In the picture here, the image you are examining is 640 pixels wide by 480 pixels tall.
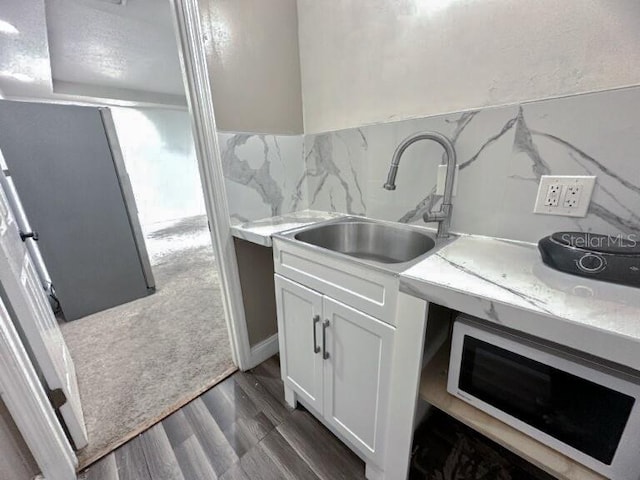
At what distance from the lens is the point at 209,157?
1148 millimetres

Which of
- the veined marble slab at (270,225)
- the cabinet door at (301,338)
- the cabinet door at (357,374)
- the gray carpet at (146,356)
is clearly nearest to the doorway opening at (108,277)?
the gray carpet at (146,356)

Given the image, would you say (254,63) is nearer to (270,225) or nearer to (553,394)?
(270,225)

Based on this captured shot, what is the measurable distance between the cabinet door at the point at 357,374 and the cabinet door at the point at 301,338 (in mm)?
51

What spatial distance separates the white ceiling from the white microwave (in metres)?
3.05

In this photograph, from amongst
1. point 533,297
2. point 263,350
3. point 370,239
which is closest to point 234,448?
point 263,350

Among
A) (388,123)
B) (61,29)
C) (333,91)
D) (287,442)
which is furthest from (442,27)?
(61,29)

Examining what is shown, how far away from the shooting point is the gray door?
1680 millimetres

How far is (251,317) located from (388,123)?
1.29 metres

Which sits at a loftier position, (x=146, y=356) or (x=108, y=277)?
(x=108, y=277)

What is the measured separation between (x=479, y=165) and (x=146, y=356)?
2.17 meters

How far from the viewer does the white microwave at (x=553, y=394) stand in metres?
0.49

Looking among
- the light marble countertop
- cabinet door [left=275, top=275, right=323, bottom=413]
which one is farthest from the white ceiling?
the light marble countertop

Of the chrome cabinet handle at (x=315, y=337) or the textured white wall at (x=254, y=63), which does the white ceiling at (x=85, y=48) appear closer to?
the textured white wall at (x=254, y=63)

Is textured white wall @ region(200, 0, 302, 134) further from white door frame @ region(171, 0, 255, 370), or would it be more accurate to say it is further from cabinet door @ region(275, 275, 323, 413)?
cabinet door @ region(275, 275, 323, 413)
